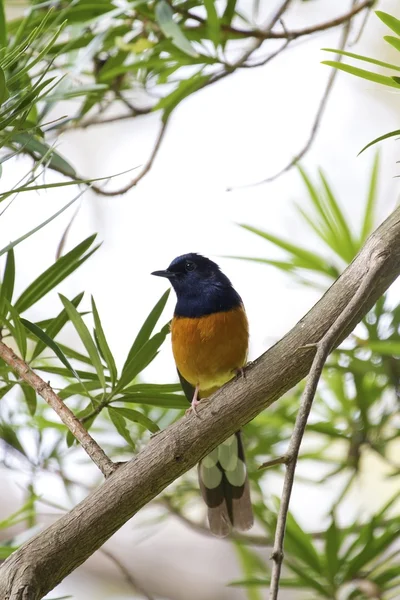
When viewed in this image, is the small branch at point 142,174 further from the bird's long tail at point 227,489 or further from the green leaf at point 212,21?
the bird's long tail at point 227,489

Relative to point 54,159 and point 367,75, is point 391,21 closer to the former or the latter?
point 367,75

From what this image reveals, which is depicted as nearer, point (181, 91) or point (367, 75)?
point (367, 75)

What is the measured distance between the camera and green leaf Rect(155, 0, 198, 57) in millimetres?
2727

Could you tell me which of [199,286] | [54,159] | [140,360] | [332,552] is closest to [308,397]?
[140,360]

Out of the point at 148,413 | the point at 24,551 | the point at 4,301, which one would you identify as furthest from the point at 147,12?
the point at 24,551

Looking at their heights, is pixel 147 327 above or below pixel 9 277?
below

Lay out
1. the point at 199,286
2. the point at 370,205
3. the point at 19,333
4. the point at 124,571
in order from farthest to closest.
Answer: the point at 199,286 → the point at 370,205 → the point at 124,571 → the point at 19,333

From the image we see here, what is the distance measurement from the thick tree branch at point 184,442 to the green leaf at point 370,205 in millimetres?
1409

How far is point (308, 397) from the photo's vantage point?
1.57m

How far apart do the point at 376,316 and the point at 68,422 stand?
170cm

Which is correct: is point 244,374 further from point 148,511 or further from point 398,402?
point 148,511

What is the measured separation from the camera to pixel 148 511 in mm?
4551

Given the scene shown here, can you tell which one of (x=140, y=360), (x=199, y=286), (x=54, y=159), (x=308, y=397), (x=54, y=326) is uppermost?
(x=199, y=286)

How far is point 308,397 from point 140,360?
97 centimetres
